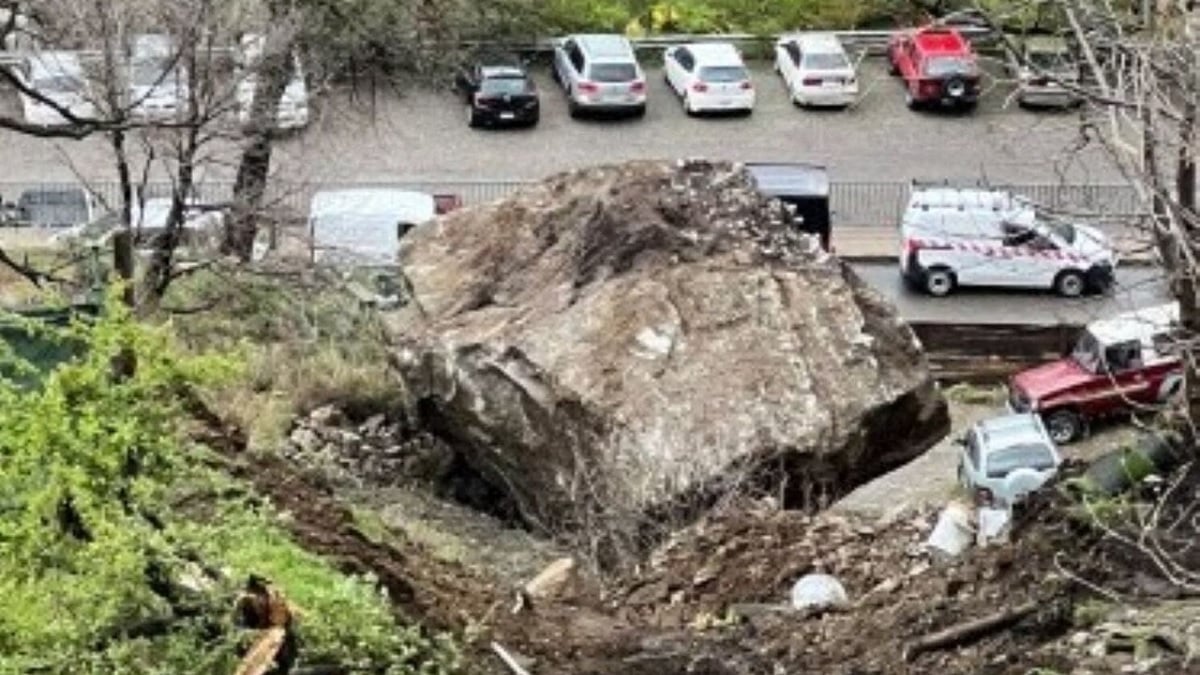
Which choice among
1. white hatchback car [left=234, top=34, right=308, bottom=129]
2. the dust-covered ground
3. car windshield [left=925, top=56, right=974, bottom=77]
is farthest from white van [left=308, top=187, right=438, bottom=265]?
the dust-covered ground

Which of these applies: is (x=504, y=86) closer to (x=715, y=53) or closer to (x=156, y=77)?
(x=715, y=53)

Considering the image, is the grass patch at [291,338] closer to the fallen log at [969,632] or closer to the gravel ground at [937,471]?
the gravel ground at [937,471]

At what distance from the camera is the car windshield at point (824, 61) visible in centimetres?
3584

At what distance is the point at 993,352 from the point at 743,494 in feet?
39.3

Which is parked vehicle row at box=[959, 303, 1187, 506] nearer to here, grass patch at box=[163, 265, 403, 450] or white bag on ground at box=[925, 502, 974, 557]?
grass patch at box=[163, 265, 403, 450]

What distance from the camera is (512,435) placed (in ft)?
65.8

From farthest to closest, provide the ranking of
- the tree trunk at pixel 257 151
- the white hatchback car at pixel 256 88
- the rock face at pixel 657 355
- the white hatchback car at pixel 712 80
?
the white hatchback car at pixel 712 80 < the tree trunk at pixel 257 151 < the white hatchback car at pixel 256 88 < the rock face at pixel 657 355

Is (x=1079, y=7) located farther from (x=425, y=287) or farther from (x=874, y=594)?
(x=425, y=287)

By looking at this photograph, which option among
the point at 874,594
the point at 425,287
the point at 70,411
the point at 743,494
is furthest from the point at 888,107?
the point at 70,411

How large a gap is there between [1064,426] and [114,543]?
62.2ft

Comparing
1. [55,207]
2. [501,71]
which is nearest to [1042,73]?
[55,207]

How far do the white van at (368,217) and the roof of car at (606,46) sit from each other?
5.56m

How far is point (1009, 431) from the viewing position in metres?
23.9

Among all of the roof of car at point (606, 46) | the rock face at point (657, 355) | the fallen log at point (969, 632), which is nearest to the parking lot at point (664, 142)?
the roof of car at point (606, 46)
